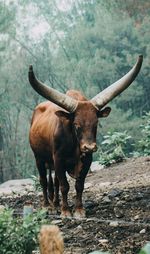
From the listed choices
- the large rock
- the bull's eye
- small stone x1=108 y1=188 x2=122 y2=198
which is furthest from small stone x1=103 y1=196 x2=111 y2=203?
the large rock

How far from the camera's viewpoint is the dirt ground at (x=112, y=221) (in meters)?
5.66

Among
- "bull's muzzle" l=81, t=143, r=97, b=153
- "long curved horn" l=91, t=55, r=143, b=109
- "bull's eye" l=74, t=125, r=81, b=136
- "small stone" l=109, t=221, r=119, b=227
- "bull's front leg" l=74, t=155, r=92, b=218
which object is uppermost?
"long curved horn" l=91, t=55, r=143, b=109

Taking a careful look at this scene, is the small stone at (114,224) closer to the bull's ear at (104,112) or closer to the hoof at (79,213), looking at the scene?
the hoof at (79,213)

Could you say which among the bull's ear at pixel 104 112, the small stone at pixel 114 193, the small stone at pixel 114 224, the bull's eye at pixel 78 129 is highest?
the bull's ear at pixel 104 112

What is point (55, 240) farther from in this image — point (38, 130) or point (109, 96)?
point (38, 130)

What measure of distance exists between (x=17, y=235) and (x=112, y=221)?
98.0 inches

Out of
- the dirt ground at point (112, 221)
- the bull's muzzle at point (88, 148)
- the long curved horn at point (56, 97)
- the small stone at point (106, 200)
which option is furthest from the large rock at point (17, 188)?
the bull's muzzle at point (88, 148)

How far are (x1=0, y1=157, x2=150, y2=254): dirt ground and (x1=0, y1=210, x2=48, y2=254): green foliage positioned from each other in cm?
119

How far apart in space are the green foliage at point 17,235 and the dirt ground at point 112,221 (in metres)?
1.19

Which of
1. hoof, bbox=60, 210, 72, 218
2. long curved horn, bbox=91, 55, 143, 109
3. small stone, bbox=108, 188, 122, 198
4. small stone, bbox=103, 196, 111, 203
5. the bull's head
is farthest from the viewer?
small stone, bbox=108, 188, 122, 198

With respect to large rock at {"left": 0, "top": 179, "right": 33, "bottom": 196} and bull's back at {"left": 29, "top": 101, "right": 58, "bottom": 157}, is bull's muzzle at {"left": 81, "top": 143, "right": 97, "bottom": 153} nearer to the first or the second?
bull's back at {"left": 29, "top": 101, "right": 58, "bottom": 157}

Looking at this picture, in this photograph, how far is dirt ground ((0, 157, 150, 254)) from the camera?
18.6 ft

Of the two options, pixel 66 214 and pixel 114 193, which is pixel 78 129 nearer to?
pixel 66 214

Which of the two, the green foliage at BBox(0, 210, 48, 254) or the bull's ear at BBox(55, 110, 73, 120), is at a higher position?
the bull's ear at BBox(55, 110, 73, 120)
